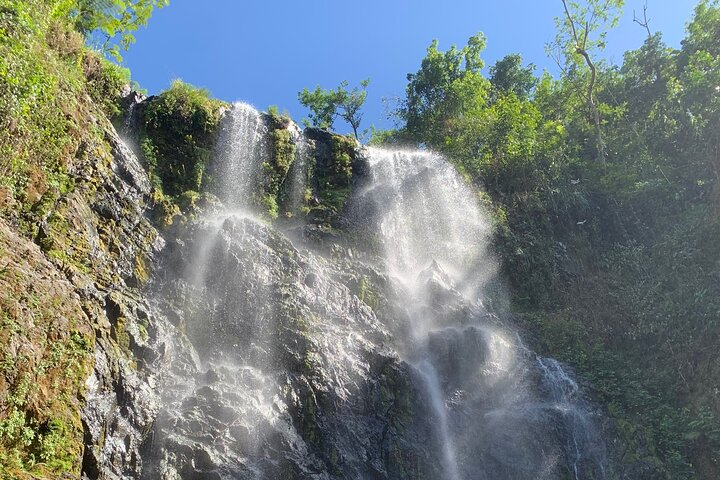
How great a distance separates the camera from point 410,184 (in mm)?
20984

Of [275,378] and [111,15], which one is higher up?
[111,15]

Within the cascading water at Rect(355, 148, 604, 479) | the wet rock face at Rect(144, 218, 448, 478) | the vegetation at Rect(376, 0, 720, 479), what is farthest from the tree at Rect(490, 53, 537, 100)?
the wet rock face at Rect(144, 218, 448, 478)

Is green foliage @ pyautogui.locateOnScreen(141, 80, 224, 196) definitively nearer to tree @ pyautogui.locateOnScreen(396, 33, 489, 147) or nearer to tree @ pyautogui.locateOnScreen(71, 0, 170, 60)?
tree @ pyautogui.locateOnScreen(71, 0, 170, 60)

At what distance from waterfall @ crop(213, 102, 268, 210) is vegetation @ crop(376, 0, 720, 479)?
9.12 m

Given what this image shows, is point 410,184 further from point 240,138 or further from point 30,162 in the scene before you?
point 30,162

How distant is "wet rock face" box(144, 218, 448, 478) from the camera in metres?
9.86

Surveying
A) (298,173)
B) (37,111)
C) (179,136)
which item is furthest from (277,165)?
(37,111)

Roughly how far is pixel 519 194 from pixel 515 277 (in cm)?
514

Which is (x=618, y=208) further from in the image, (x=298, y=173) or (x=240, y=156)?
(x=240, y=156)

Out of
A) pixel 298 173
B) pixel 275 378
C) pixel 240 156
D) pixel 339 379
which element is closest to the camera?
pixel 275 378

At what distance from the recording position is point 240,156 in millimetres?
18578

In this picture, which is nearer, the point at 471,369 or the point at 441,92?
the point at 471,369

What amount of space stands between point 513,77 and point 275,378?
29660 millimetres

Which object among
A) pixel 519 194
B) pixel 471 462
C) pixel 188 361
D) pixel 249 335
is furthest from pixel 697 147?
pixel 188 361
